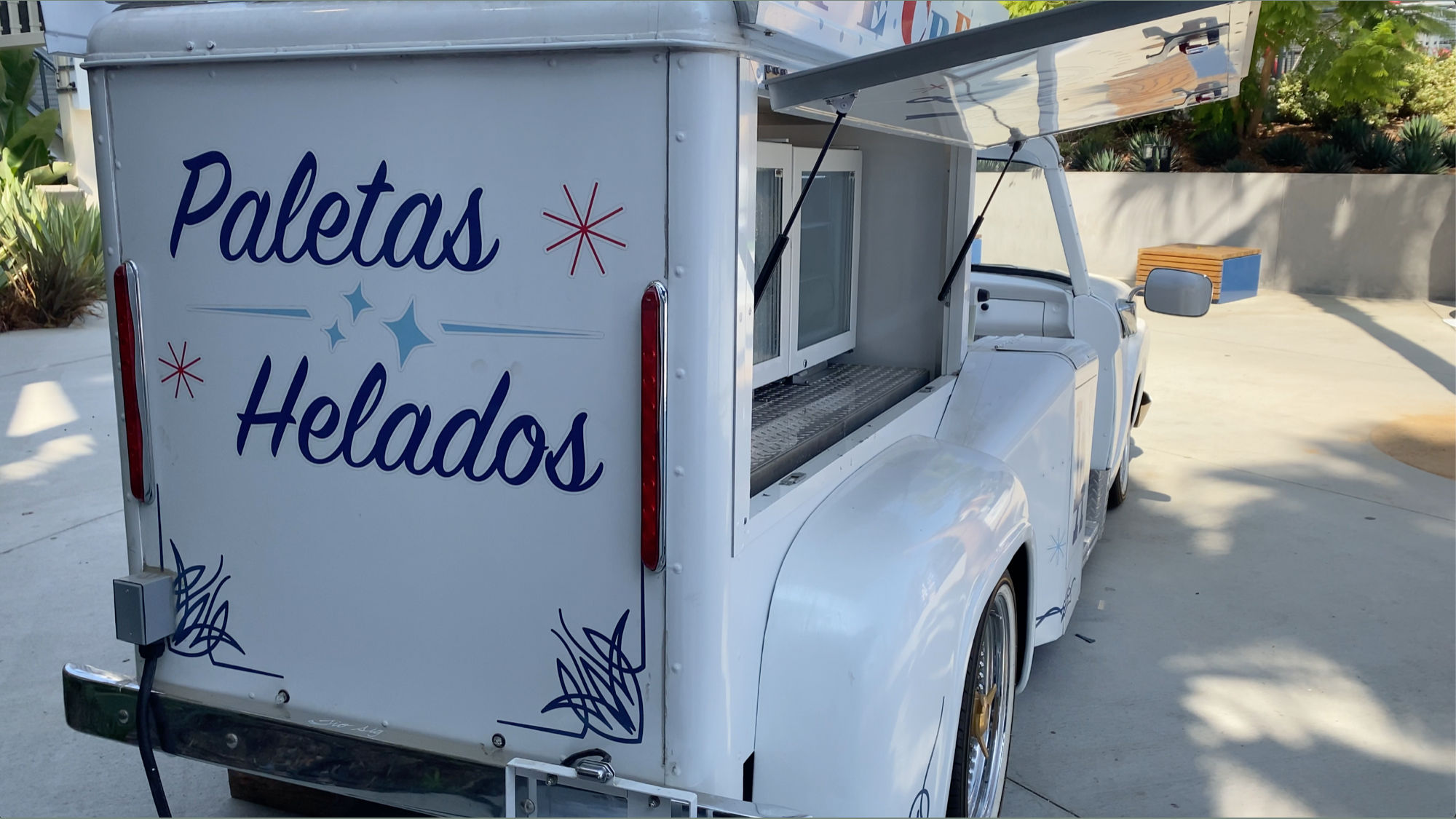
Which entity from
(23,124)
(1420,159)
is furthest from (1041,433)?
(23,124)

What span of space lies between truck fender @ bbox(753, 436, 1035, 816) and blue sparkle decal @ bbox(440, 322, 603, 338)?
67cm

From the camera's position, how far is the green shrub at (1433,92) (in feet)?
57.2

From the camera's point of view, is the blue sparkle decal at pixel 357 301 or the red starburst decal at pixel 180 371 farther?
the red starburst decal at pixel 180 371

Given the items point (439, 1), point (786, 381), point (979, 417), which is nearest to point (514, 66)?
point (439, 1)

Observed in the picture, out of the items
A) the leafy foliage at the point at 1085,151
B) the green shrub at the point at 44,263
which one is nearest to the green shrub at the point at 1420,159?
the leafy foliage at the point at 1085,151

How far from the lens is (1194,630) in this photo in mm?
4465

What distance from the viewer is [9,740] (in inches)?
138

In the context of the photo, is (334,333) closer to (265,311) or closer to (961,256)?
(265,311)

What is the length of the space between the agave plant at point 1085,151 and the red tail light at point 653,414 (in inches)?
694

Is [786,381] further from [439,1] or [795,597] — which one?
[439,1]

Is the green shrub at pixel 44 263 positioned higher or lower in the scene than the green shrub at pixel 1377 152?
lower

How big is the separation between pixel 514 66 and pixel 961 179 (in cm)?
213

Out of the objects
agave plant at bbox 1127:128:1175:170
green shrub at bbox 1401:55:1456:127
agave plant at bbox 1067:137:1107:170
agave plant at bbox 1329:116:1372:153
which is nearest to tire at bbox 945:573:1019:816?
agave plant at bbox 1329:116:1372:153

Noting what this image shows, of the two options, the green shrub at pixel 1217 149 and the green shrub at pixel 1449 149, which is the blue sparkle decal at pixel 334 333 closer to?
the green shrub at pixel 1449 149
